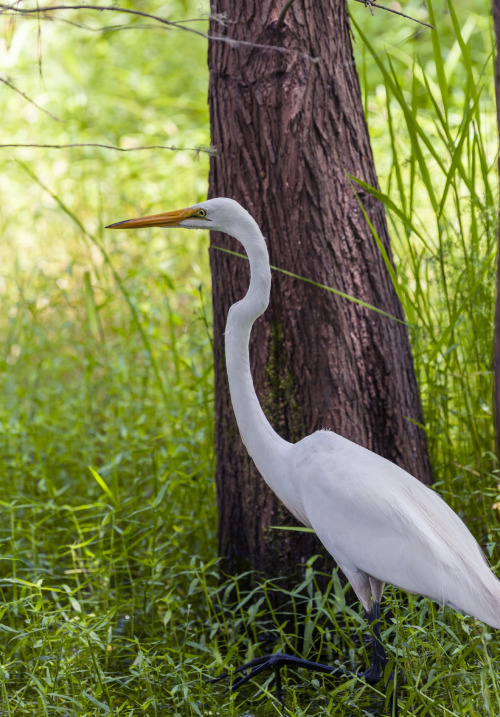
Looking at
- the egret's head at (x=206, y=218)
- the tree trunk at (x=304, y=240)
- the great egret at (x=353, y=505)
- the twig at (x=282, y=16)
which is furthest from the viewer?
the tree trunk at (x=304, y=240)

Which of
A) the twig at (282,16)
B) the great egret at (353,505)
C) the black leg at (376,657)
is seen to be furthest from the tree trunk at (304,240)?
the black leg at (376,657)

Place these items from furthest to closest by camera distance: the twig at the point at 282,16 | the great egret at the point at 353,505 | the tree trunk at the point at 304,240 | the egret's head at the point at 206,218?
the tree trunk at the point at 304,240
the twig at the point at 282,16
the egret's head at the point at 206,218
the great egret at the point at 353,505

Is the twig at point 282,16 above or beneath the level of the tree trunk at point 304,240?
above

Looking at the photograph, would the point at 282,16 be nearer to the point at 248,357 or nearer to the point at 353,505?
the point at 248,357

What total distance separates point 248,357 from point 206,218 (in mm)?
348

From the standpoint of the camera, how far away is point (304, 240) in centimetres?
218

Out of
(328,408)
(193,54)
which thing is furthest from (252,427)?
(193,54)

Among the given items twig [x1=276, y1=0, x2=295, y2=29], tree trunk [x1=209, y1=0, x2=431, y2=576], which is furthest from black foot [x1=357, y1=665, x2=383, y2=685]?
twig [x1=276, y1=0, x2=295, y2=29]

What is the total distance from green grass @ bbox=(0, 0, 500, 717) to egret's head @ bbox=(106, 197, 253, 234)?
0.40 meters

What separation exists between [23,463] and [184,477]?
2.55ft

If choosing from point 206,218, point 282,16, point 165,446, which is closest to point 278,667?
point 206,218

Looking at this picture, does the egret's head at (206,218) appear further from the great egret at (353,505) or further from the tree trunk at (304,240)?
the tree trunk at (304,240)

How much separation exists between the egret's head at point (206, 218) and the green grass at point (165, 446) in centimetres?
40

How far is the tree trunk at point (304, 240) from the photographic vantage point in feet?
7.02
